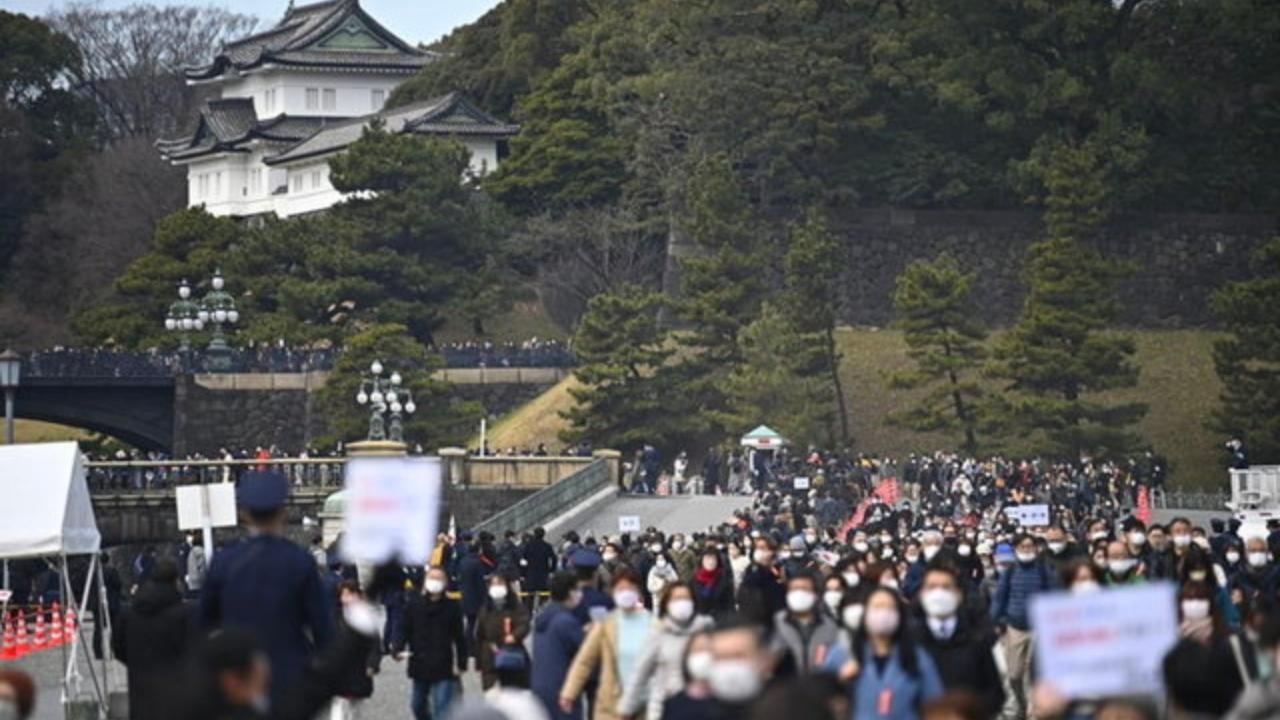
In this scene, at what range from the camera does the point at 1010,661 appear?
21.9 meters

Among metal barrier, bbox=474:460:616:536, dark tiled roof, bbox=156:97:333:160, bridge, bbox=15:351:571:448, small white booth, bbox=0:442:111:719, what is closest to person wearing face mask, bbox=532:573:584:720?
small white booth, bbox=0:442:111:719

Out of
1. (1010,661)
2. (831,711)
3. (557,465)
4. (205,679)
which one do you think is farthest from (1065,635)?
(557,465)

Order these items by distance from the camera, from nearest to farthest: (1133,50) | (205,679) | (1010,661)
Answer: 1. (205,679)
2. (1010,661)
3. (1133,50)

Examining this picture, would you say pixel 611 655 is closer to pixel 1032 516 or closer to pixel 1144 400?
pixel 1032 516

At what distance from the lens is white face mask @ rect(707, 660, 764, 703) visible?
1140 centimetres

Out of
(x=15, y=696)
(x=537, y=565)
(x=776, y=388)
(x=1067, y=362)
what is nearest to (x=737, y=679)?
(x=15, y=696)

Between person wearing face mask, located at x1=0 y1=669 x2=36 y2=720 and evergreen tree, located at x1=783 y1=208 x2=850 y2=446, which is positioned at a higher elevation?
evergreen tree, located at x1=783 y1=208 x2=850 y2=446

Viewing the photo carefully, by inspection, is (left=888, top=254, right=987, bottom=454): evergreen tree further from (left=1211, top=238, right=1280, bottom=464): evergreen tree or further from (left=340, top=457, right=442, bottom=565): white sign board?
(left=340, top=457, right=442, bottom=565): white sign board

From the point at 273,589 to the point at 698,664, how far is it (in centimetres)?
175

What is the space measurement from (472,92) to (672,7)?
17012 millimetres

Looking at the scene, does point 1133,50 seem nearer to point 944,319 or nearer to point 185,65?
point 944,319

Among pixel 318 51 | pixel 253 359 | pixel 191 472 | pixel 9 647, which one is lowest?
pixel 9 647

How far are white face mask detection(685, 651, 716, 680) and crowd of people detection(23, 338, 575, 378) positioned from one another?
61847 millimetres

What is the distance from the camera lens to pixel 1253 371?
60188mm
